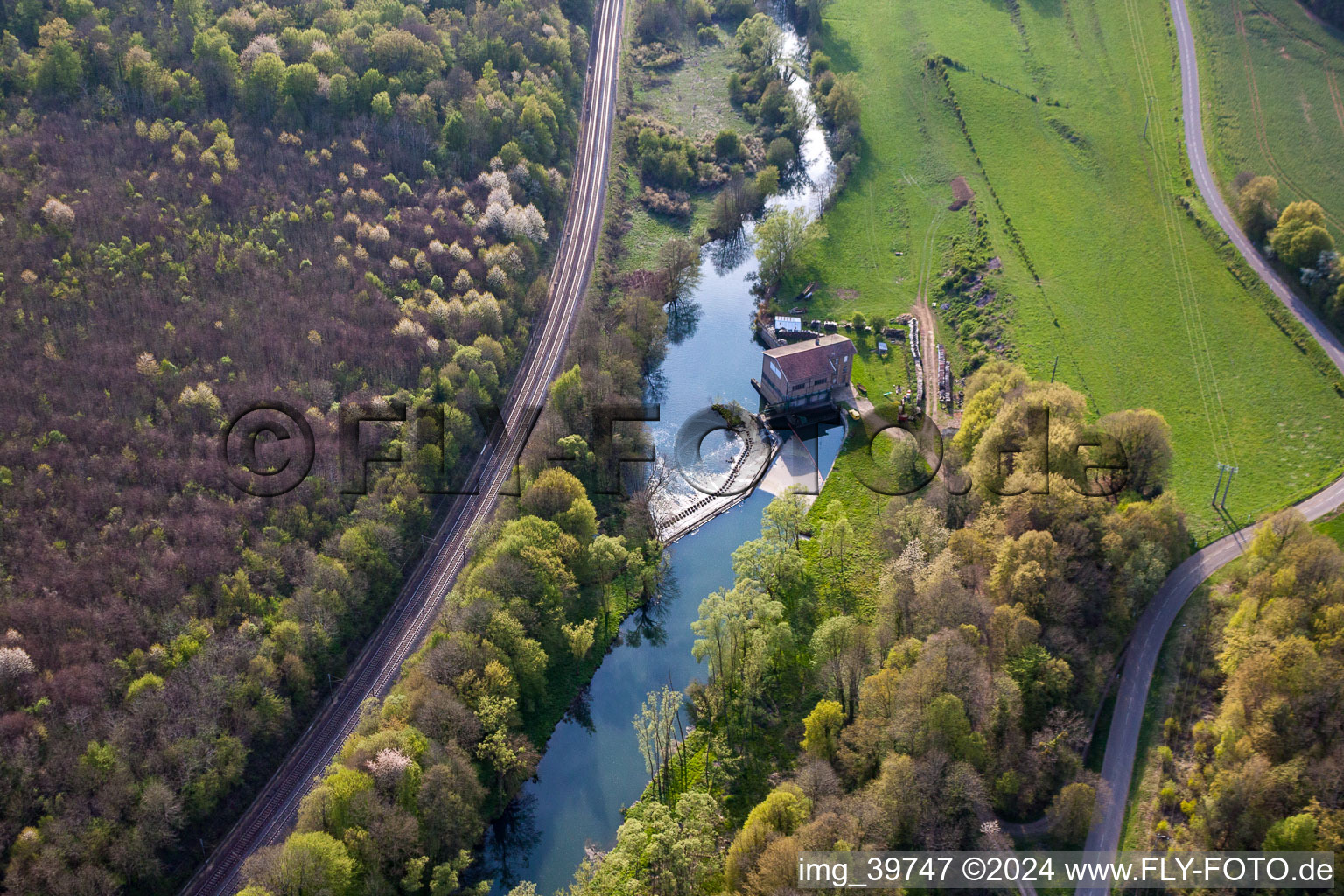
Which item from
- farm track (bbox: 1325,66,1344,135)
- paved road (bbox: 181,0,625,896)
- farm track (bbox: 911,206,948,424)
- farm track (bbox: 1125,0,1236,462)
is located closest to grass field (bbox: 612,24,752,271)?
paved road (bbox: 181,0,625,896)

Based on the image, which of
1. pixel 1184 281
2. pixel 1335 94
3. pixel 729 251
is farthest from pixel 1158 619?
pixel 1335 94

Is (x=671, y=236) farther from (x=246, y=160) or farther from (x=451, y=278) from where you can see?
(x=246, y=160)

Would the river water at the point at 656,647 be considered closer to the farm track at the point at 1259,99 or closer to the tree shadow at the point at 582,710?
the tree shadow at the point at 582,710

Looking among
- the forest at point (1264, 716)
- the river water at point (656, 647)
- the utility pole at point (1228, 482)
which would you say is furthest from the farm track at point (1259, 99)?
the river water at point (656, 647)

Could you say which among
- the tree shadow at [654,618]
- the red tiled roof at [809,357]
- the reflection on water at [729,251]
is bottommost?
the tree shadow at [654,618]

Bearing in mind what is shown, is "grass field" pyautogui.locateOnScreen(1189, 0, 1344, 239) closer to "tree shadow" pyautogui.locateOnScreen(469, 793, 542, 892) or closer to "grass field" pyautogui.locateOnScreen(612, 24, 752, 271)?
"grass field" pyautogui.locateOnScreen(612, 24, 752, 271)
